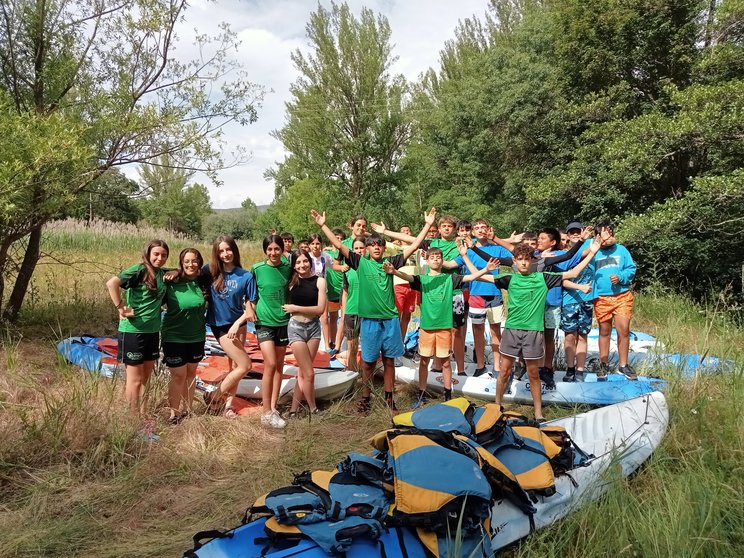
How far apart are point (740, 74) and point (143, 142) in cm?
1178

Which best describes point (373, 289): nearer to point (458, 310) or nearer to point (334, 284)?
point (458, 310)

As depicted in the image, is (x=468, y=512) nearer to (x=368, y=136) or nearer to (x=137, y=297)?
(x=137, y=297)

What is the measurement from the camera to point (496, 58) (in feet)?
55.5

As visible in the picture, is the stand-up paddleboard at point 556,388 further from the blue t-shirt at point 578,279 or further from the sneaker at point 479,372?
the blue t-shirt at point 578,279

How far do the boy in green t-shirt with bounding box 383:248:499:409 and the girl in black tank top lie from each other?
97cm

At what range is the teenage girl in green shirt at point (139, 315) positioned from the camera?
3895 mm

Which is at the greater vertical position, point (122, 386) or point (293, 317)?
point (293, 317)

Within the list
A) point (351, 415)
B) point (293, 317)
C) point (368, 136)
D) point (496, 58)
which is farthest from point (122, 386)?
point (368, 136)

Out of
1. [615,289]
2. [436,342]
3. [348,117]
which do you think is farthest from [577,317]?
[348,117]

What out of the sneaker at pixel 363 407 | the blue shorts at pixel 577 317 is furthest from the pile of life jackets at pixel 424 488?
the blue shorts at pixel 577 317

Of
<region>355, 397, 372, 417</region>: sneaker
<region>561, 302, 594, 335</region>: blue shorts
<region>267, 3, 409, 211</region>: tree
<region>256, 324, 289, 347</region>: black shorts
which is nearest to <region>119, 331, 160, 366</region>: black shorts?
<region>256, 324, 289, 347</region>: black shorts

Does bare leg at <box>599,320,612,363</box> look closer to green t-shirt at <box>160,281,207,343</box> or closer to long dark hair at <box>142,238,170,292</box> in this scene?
green t-shirt at <box>160,281,207,343</box>

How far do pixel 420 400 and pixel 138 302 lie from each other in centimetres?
290

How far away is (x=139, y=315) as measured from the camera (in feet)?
12.9
